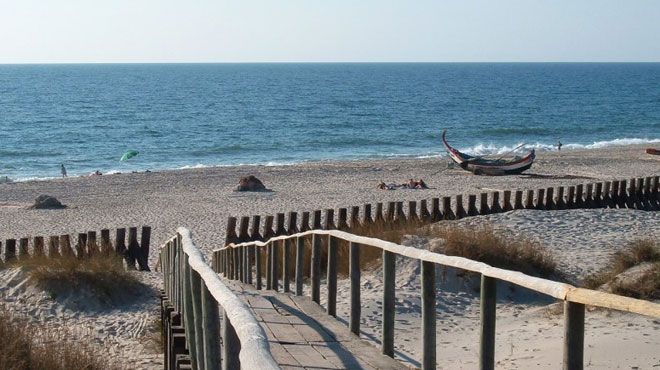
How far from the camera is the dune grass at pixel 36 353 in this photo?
7867mm

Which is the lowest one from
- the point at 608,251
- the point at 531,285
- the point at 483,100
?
the point at 483,100

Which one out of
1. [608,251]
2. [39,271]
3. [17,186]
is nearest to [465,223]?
[608,251]

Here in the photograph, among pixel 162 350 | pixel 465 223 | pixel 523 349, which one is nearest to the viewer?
pixel 523 349

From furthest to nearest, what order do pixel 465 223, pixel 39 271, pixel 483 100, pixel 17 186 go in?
1. pixel 483 100
2. pixel 17 186
3. pixel 465 223
4. pixel 39 271

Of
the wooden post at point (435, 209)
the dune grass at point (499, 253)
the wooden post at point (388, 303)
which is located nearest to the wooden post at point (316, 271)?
the wooden post at point (388, 303)

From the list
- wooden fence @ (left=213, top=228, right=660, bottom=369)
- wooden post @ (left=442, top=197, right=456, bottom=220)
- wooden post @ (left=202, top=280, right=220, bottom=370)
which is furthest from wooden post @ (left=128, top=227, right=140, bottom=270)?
wooden post @ (left=202, top=280, right=220, bottom=370)

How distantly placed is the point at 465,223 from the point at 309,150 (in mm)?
40225

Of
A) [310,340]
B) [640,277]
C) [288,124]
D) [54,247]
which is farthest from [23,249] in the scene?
[288,124]

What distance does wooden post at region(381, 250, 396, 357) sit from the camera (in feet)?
22.0

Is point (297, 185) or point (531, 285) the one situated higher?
point (531, 285)

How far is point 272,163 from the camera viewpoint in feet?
160

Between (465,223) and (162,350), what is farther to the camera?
(465,223)

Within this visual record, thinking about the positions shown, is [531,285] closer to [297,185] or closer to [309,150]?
[297,185]

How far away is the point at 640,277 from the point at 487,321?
6.02 metres
